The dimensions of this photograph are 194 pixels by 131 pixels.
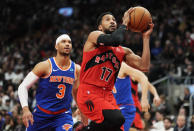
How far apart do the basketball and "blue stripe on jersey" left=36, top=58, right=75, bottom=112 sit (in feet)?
5.48

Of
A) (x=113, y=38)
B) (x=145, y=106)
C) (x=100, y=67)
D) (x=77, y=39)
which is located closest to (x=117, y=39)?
(x=113, y=38)

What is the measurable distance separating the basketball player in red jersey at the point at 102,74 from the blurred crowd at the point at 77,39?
363cm

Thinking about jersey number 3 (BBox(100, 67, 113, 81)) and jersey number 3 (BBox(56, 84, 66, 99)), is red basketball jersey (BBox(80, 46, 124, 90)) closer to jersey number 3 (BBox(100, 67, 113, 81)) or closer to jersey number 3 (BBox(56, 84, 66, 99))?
jersey number 3 (BBox(100, 67, 113, 81))

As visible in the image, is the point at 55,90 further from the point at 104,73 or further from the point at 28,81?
the point at 104,73

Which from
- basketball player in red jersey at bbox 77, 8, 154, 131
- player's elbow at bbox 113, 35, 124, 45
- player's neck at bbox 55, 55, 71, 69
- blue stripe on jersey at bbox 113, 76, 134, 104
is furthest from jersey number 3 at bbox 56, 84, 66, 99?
player's elbow at bbox 113, 35, 124, 45

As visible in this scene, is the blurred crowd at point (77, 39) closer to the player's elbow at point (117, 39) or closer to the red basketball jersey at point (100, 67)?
the red basketball jersey at point (100, 67)

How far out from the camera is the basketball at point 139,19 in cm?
473

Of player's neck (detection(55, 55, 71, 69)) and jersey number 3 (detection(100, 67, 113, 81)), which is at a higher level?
player's neck (detection(55, 55, 71, 69))

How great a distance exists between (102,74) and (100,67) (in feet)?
0.31

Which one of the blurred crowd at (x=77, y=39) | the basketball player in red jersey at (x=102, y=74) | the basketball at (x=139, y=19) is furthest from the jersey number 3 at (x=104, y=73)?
the blurred crowd at (x=77, y=39)

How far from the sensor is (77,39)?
758 inches

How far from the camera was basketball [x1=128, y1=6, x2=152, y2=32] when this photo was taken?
4727 mm

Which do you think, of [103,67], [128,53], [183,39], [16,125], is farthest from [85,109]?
[183,39]

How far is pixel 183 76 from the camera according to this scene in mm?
13047
